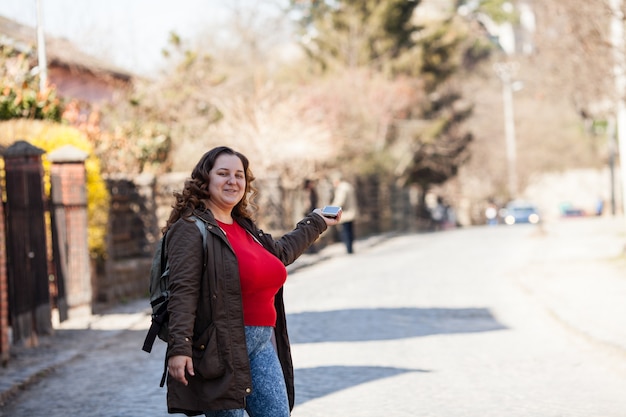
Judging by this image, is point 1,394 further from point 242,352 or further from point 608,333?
point 608,333

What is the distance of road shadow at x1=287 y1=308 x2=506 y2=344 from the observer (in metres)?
11.9

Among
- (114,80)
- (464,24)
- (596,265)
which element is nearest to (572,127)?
(464,24)

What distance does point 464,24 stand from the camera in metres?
58.1

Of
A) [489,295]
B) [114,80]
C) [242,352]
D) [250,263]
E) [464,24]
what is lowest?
[489,295]

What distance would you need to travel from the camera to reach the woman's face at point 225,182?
4.80 metres

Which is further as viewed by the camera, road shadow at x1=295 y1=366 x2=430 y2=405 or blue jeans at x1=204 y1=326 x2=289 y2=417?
road shadow at x1=295 y1=366 x2=430 y2=405

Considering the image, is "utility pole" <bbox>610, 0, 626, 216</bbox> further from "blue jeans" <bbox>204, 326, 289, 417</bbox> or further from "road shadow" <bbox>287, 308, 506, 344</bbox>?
"blue jeans" <bbox>204, 326, 289, 417</bbox>

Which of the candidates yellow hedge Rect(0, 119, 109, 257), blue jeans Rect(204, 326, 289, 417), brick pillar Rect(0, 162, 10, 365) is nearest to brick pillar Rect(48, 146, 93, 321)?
yellow hedge Rect(0, 119, 109, 257)

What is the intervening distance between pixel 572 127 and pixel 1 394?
6698 cm

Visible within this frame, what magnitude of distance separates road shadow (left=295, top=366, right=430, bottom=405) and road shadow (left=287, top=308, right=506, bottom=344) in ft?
6.16

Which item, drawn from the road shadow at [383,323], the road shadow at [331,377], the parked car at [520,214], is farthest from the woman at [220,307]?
the parked car at [520,214]

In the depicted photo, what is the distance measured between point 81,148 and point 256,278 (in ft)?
36.7

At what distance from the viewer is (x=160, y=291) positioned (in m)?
4.70

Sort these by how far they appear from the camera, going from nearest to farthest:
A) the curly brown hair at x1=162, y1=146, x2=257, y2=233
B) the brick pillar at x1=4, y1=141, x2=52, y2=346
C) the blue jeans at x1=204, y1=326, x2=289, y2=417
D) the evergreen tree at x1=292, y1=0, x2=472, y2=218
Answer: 1. the blue jeans at x1=204, y1=326, x2=289, y2=417
2. the curly brown hair at x1=162, y1=146, x2=257, y2=233
3. the brick pillar at x1=4, y1=141, x2=52, y2=346
4. the evergreen tree at x1=292, y1=0, x2=472, y2=218
